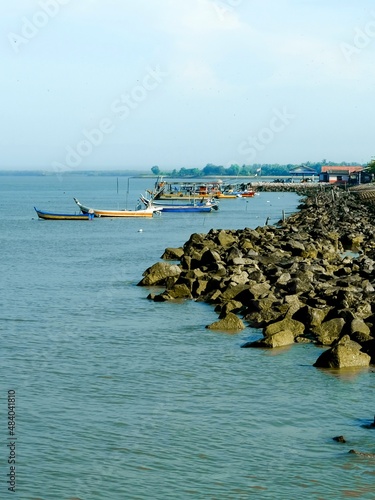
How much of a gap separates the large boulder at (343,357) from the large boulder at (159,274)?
14.2m

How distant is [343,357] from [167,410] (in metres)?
4.67

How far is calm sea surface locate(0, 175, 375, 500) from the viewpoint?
13938mm

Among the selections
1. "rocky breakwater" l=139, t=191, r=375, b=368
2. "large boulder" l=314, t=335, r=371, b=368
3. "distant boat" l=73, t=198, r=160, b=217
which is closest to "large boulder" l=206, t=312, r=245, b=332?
"rocky breakwater" l=139, t=191, r=375, b=368

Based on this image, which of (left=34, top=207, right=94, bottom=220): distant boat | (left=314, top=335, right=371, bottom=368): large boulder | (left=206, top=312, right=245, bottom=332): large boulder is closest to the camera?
(left=314, top=335, right=371, bottom=368): large boulder

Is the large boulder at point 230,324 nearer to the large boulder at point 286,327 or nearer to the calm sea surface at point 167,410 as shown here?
the calm sea surface at point 167,410

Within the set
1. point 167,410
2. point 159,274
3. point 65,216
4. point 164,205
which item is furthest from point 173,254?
point 164,205

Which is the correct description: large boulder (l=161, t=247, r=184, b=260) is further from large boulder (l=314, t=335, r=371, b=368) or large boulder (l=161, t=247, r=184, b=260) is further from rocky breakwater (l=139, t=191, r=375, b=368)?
large boulder (l=314, t=335, r=371, b=368)

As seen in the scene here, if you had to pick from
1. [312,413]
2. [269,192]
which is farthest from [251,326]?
[269,192]

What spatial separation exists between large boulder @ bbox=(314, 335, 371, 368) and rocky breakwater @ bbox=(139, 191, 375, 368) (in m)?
0.02

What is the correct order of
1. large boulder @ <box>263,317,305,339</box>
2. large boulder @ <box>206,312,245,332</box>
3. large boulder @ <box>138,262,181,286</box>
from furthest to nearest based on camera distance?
large boulder @ <box>138,262,181,286</box>, large boulder @ <box>206,312,245,332</box>, large boulder @ <box>263,317,305,339</box>

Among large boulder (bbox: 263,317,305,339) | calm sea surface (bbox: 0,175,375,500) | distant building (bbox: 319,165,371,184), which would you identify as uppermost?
distant building (bbox: 319,165,371,184)

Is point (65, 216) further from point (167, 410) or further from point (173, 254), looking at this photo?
point (167, 410)

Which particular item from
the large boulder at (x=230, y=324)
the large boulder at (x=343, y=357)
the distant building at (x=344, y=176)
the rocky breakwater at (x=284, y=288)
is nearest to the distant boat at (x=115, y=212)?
the rocky breakwater at (x=284, y=288)

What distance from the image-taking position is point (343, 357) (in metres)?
20.0
